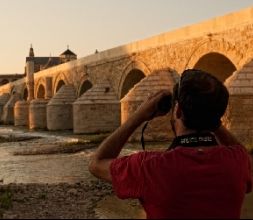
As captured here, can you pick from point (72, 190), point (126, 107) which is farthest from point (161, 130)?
point (72, 190)

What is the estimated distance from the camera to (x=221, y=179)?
1.72 meters

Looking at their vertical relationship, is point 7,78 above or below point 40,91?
above

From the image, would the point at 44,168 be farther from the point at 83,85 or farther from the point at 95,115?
the point at 83,85

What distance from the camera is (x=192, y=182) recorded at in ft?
5.62

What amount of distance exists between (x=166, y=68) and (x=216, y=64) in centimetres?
196

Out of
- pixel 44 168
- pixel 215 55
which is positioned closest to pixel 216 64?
pixel 215 55

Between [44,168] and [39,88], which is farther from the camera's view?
[39,88]

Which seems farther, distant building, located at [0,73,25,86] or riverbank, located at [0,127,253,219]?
distant building, located at [0,73,25,86]

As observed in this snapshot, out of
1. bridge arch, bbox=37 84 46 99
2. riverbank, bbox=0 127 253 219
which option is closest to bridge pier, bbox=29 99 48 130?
bridge arch, bbox=37 84 46 99

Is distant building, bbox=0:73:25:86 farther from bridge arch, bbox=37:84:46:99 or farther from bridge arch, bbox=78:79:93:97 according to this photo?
bridge arch, bbox=78:79:93:97

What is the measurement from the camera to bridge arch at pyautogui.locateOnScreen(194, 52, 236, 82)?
51.2 ft

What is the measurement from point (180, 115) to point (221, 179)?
0.93 ft

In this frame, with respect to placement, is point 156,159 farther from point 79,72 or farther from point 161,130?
point 79,72

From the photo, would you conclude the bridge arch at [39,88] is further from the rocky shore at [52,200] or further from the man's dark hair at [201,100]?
the man's dark hair at [201,100]
